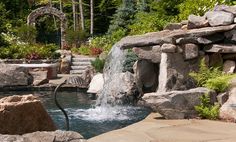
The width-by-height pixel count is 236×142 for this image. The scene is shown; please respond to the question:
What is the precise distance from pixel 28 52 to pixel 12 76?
575 centimetres

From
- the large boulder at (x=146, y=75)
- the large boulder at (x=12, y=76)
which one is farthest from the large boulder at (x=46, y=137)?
the large boulder at (x=12, y=76)

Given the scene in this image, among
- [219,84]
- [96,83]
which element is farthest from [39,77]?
[219,84]

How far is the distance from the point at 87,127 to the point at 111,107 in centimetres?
259

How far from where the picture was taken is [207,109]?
782 centimetres

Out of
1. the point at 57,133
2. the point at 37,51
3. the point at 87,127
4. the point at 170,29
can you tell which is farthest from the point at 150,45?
the point at 37,51

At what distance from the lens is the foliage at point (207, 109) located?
778 cm

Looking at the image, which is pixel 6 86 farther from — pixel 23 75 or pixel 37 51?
pixel 37 51

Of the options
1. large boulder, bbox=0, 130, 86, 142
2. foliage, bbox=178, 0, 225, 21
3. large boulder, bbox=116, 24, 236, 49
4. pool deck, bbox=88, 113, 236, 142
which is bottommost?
pool deck, bbox=88, 113, 236, 142

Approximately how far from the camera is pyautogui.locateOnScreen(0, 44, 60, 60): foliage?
21.3 meters

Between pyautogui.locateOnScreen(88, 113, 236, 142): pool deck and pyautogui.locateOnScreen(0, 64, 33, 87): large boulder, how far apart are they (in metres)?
9.10

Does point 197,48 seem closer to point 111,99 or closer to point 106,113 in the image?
point 106,113

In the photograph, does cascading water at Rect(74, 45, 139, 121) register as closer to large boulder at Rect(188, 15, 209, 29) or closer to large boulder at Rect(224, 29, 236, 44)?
large boulder at Rect(188, 15, 209, 29)

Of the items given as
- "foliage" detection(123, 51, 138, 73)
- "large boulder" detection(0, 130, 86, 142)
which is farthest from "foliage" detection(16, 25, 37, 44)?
"large boulder" detection(0, 130, 86, 142)

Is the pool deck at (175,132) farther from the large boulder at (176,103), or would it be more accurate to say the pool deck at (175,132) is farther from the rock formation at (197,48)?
the rock formation at (197,48)
